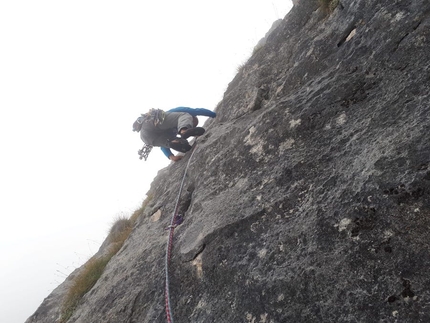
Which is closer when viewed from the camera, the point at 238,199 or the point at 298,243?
the point at 298,243

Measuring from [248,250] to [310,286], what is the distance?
2.69 ft

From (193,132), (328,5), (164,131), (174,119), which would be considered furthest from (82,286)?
(328,5)

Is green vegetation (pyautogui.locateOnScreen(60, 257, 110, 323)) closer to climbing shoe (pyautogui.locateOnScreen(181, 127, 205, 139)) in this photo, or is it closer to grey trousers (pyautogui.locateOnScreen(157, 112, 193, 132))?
climbing shoe (pyautogui.locateOnScreen(181, 127, 205, 139))

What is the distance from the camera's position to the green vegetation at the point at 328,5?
5.10 m

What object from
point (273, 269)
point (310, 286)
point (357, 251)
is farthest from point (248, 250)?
point (357, 251)

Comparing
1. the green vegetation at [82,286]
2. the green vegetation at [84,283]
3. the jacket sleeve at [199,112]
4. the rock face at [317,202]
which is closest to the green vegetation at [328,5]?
the rock face at [317,202]

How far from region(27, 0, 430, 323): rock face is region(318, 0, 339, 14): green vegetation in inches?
5.3

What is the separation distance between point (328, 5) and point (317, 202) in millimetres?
4010

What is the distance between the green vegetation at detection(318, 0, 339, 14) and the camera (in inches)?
201

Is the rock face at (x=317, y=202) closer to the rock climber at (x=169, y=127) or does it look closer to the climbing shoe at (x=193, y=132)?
the climbing shoe at (x=193, y=132)

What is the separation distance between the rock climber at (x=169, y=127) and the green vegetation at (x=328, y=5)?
315 centimetres

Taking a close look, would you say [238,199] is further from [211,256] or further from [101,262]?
[101,262]

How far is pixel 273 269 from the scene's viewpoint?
2.84 m

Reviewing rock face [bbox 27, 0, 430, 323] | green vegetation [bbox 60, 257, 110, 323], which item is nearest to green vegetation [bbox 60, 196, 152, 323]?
green vegetation [bbox 60, 257, 110, 323]
